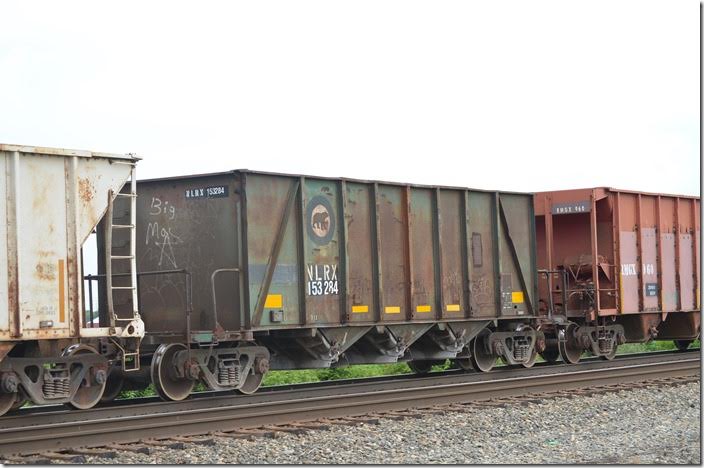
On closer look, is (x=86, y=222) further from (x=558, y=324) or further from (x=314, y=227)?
(x=558, y=324)

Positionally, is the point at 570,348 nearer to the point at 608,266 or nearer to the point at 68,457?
the point at 608,266

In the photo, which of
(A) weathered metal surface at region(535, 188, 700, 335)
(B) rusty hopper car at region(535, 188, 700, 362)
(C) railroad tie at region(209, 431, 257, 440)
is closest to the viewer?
(C) railroad tie at region(209, 431, 257, 440)

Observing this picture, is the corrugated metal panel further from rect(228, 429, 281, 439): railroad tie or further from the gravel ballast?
rect(228, 429, 281, 439): railroad tie

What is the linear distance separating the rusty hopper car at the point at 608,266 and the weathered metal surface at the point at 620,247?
0.02m

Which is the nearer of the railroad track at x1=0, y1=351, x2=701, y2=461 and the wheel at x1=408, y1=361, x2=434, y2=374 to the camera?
the railroad track at x1=0, y1=351, x2=701, y2=461

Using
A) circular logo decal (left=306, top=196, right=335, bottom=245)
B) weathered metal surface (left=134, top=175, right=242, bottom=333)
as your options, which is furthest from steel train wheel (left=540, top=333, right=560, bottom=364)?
weathered metal surface (left=134, top=175, right=242, bottom=333)

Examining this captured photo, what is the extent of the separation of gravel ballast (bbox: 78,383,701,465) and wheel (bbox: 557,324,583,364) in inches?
220

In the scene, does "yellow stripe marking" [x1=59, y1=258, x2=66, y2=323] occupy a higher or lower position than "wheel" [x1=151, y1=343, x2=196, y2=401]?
higher

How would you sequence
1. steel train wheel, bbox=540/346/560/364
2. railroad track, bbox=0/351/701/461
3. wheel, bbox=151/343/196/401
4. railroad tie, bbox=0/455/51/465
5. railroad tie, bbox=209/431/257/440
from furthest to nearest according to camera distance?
steel train wheel, bbox=540/346/560/364 < wheel, bbox=151/343/196/401 < railroad tie, bbox=209/431/257/440 < railroad track, bbox=0/351/701/461 < railroad tie, bbox=0/455/51/465

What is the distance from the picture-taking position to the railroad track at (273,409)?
11039 millimetres

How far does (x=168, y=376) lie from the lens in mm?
13898

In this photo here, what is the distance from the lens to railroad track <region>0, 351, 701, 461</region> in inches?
435

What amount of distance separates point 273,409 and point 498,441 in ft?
10.1

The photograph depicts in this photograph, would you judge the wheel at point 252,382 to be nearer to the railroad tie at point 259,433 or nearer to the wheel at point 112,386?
the wheel at point 112,386
